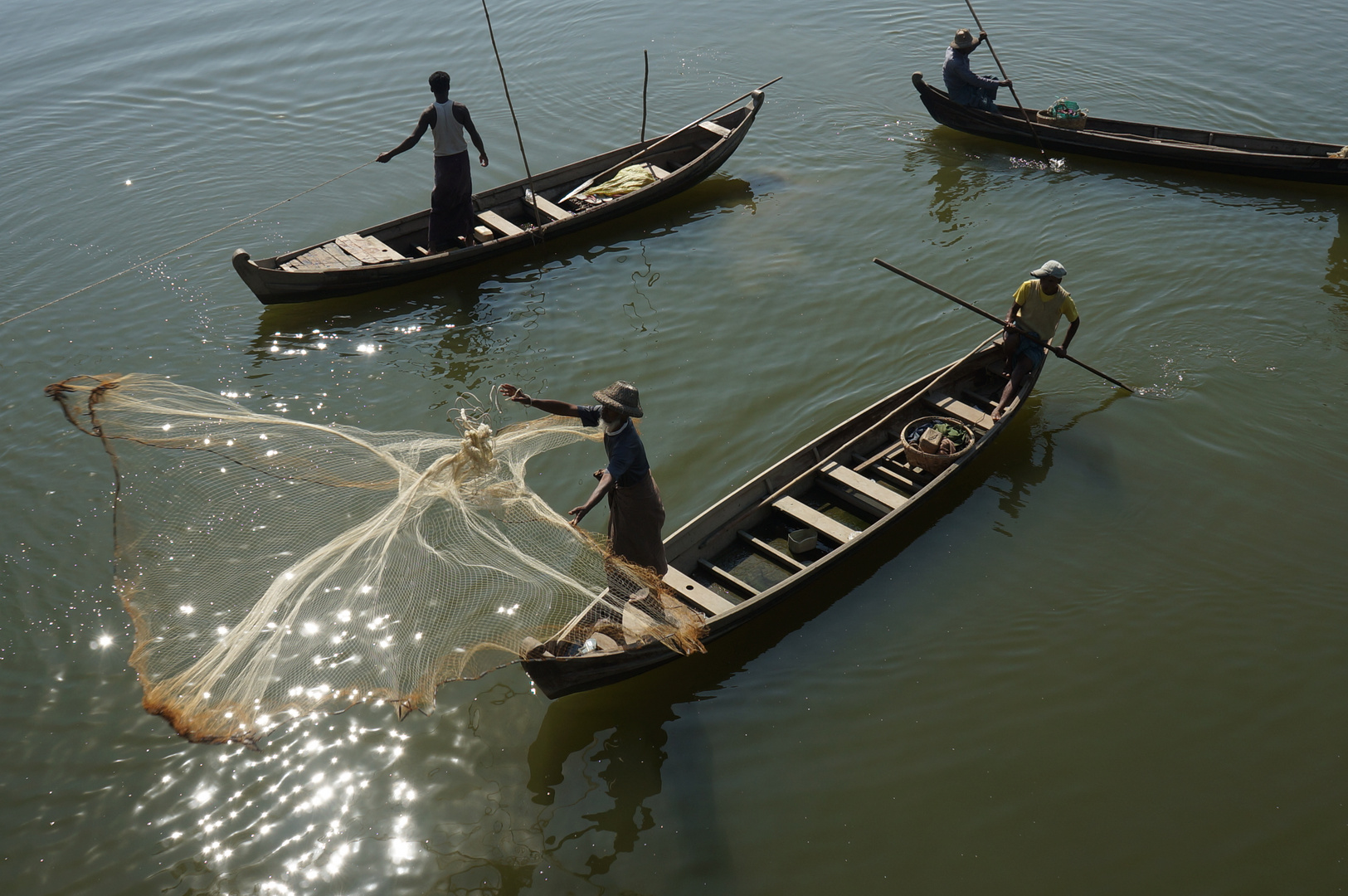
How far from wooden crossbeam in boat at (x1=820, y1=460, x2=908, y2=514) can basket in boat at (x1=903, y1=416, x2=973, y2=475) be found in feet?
1.04

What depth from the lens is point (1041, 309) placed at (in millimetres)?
7645

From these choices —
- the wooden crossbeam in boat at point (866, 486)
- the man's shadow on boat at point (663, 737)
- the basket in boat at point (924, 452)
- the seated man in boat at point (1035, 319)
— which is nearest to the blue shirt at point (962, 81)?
the seated man in boat at point (1035, 319)

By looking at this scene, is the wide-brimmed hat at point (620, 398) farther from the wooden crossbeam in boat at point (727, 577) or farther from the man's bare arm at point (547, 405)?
the wooden crossbeam in boat at point (727, 577)

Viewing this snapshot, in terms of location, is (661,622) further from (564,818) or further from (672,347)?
(672,347)

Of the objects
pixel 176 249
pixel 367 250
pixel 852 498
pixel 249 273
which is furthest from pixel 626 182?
pixel 852 498

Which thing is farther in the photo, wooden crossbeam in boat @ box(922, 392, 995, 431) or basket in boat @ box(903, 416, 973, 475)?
wooden crossbeam in boat @ box(922, 392, 995, 431)

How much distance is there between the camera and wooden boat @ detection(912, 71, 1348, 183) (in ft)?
36.0

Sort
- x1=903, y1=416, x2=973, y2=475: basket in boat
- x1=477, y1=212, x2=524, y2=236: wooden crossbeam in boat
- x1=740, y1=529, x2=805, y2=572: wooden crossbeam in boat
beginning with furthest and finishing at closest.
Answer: x1=477, y1=212, x2=524, y2=236: wooden crossbeam in boat, x1=903, y1=416, x2=973, y2=475: basket in boat, x1=740, y1=529, x2=805, y2=572: wooden crossbeam in boat

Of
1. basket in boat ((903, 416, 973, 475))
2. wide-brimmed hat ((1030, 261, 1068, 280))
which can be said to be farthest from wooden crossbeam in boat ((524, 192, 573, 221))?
wide-brimmed hat ((1030, 261, 1068, 280))

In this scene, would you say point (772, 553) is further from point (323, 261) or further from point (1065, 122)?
point (1065, 122)

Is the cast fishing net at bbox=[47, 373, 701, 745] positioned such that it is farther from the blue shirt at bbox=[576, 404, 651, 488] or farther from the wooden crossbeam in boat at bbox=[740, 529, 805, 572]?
the wooden crossbeam in boat at bbox=[740, 529, 805, 572]

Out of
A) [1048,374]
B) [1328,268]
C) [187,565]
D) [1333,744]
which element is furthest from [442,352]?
[1328,268]

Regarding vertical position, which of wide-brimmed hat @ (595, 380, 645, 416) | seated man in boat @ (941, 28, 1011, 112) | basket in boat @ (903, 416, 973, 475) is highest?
seated man in boat @ (941, 28, 1011, 112)

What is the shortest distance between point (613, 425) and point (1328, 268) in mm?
9215
